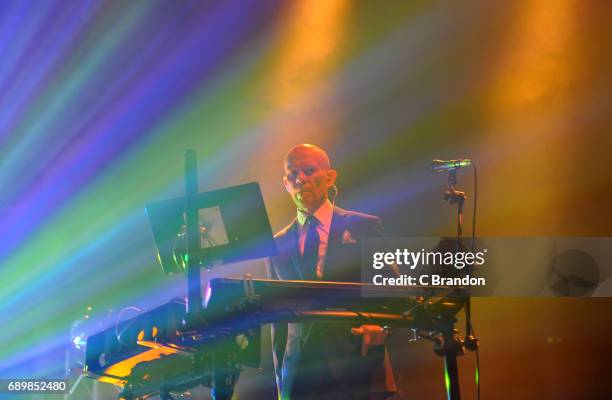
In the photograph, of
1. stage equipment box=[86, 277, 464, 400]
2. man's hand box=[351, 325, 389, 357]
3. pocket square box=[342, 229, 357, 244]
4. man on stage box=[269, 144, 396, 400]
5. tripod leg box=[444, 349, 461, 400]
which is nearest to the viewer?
stage equipment box=[86, 277, 464, 400]

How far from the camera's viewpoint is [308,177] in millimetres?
2975

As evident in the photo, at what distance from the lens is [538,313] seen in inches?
149


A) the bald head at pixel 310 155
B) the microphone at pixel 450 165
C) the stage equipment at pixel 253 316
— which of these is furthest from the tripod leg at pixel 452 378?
the bald head at pixel 310 155

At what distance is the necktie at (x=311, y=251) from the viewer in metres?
2.79

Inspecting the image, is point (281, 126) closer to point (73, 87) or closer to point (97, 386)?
point (73, 87)

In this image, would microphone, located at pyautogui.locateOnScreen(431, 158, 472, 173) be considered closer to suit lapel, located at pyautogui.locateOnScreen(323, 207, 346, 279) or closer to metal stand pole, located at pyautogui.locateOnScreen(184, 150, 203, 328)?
suit lapel, located at pyautogui.locateOnScreen(323, 207, 346, 279)

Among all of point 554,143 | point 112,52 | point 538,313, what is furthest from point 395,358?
point 112,52

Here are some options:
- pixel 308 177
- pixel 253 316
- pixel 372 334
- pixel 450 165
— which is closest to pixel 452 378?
pixel 372 334

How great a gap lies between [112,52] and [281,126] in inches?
51.1

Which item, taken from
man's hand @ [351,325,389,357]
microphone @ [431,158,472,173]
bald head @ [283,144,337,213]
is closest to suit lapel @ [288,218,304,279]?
bald head @ [283,144,337,213]

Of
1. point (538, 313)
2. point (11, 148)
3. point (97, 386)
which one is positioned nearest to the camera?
point (538, 313)

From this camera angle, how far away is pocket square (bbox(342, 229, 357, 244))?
2.73 meters

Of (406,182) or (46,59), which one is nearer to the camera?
(406,182)

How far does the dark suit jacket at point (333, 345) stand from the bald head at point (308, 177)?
119 mm
